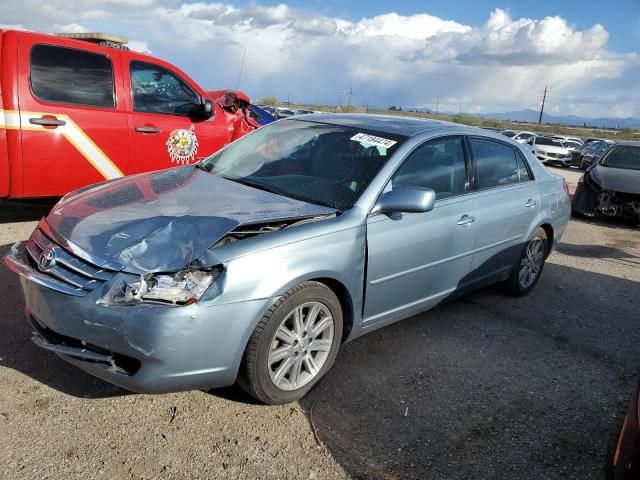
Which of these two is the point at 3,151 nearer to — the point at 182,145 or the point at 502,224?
the point at 182,145

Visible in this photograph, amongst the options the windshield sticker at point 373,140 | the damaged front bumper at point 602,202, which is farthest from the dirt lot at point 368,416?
the damaged front bumper at point 602,202

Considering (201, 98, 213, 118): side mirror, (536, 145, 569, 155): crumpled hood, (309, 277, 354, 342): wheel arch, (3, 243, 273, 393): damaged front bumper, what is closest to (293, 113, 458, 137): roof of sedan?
(309, 277, 354, 342): wheel arch

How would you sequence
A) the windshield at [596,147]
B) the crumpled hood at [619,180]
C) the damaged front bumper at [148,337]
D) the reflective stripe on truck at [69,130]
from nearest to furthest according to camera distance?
1. the damaged front bumper at [148,337]
2. the reflective stripe on truck at [69,130]
3. the crumpled hood at [619,180]
4. the windshield at [596,147]

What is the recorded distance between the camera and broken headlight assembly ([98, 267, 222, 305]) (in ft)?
8.54

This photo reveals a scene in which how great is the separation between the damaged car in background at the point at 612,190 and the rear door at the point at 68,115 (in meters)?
7.88

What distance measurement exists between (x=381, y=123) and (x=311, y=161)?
705 mm

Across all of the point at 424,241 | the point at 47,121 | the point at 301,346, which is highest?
the point at 47,121

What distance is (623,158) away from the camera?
10.5m

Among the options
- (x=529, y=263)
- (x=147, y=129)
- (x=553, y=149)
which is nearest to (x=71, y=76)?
(x=147, y=129)

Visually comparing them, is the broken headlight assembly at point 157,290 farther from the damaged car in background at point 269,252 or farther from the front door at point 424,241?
the front door at point 424,241

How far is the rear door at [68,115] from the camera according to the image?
17.6 ft

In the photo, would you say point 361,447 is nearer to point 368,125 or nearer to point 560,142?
point 368,125

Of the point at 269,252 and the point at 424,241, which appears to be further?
the point at 424,241

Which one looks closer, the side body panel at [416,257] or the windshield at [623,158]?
the side body panel at [416,257]
